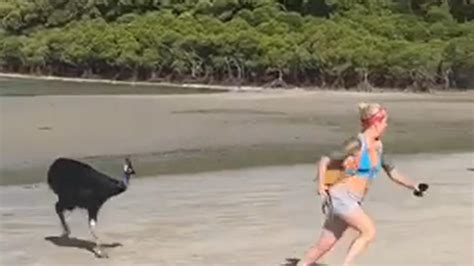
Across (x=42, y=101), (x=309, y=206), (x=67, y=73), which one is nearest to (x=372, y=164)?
(x=309, y=206)

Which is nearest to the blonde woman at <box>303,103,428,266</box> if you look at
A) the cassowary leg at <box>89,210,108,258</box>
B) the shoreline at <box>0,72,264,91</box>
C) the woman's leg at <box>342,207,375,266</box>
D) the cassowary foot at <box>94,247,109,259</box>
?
the woman's leg at <box>342,207,375,266</box>

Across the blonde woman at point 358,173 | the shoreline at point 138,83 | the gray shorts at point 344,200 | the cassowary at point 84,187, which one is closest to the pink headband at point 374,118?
the blonde woman at point 358,173

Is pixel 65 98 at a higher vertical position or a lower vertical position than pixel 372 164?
lower

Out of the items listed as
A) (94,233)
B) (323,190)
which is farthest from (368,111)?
(94,233)

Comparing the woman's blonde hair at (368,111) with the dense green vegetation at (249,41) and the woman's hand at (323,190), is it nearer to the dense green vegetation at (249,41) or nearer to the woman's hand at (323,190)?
the woman's hand at (323,190)

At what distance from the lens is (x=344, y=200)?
8.11 m

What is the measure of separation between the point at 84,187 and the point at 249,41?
5356 centimetres

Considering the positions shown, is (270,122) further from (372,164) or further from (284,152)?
(372,164)

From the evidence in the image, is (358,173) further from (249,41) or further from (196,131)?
(249,41)

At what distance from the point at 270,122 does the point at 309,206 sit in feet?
61.3

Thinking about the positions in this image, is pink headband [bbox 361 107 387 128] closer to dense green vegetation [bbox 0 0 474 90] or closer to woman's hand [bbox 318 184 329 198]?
woman's hand [bbox 318 184 329 198]

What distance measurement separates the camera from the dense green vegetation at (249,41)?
190ft

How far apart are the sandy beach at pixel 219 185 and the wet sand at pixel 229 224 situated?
2cm

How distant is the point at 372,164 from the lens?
26.4 feet
